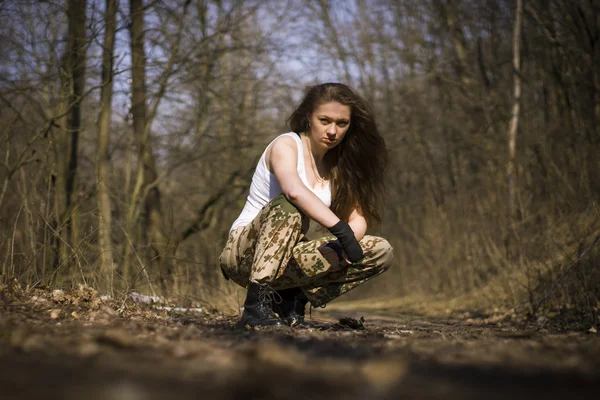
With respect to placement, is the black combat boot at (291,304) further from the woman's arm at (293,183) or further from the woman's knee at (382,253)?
the woman's arm at (293,183)

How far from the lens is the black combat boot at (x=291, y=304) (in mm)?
3906

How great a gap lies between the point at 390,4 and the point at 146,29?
6146 mm

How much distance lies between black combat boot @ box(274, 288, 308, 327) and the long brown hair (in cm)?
56

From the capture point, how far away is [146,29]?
23.3ft

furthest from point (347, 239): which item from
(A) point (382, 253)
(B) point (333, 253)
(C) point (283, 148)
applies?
(C) point (283, 148)

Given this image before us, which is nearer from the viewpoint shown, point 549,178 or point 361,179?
point 361,179

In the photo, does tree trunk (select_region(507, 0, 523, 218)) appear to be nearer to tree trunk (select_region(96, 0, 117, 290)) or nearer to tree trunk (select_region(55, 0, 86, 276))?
tree trunk (select_region(96, 0, 117, 290))

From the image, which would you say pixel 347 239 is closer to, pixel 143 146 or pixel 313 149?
pixel 313 149

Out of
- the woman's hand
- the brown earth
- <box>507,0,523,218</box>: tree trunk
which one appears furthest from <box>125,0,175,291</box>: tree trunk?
the brown earth

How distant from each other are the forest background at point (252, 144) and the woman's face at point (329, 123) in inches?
49.3

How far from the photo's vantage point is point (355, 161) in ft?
13.5

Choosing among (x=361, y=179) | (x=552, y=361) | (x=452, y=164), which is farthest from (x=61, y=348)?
(x=452, y=164)

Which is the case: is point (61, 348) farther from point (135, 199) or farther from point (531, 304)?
point (135, 199)

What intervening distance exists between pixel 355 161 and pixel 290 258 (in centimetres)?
83
